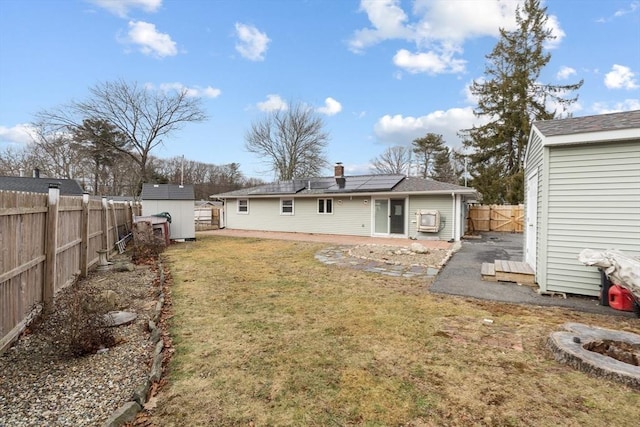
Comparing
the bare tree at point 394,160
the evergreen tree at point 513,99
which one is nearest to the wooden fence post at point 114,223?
the evergreen tree at point 513,99

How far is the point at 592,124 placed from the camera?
5172mm

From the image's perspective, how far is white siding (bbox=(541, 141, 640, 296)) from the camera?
4.79 m

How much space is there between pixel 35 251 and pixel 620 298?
806 cm

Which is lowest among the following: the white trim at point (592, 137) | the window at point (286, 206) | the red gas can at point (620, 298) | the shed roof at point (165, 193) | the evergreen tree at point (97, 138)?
the red gas can at point (620, 298)

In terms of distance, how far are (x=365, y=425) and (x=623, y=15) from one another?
42.2 ft

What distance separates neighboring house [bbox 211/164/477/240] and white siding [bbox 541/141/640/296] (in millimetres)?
7612

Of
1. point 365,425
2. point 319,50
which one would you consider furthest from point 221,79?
point 365,425

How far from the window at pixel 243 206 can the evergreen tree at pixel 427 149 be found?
2085 centimetres

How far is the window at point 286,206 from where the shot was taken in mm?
17422

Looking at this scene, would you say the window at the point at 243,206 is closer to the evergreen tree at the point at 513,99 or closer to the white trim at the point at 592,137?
the white trim at the point at 592,137

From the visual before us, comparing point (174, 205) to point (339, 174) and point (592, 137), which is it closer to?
point (339, 174)

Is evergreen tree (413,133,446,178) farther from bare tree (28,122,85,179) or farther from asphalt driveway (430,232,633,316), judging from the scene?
bare tree (28,122,85,179)

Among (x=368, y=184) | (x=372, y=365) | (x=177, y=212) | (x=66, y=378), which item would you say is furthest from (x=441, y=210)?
(x=66, y=378)

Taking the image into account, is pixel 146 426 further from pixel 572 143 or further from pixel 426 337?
pixel 572 143
